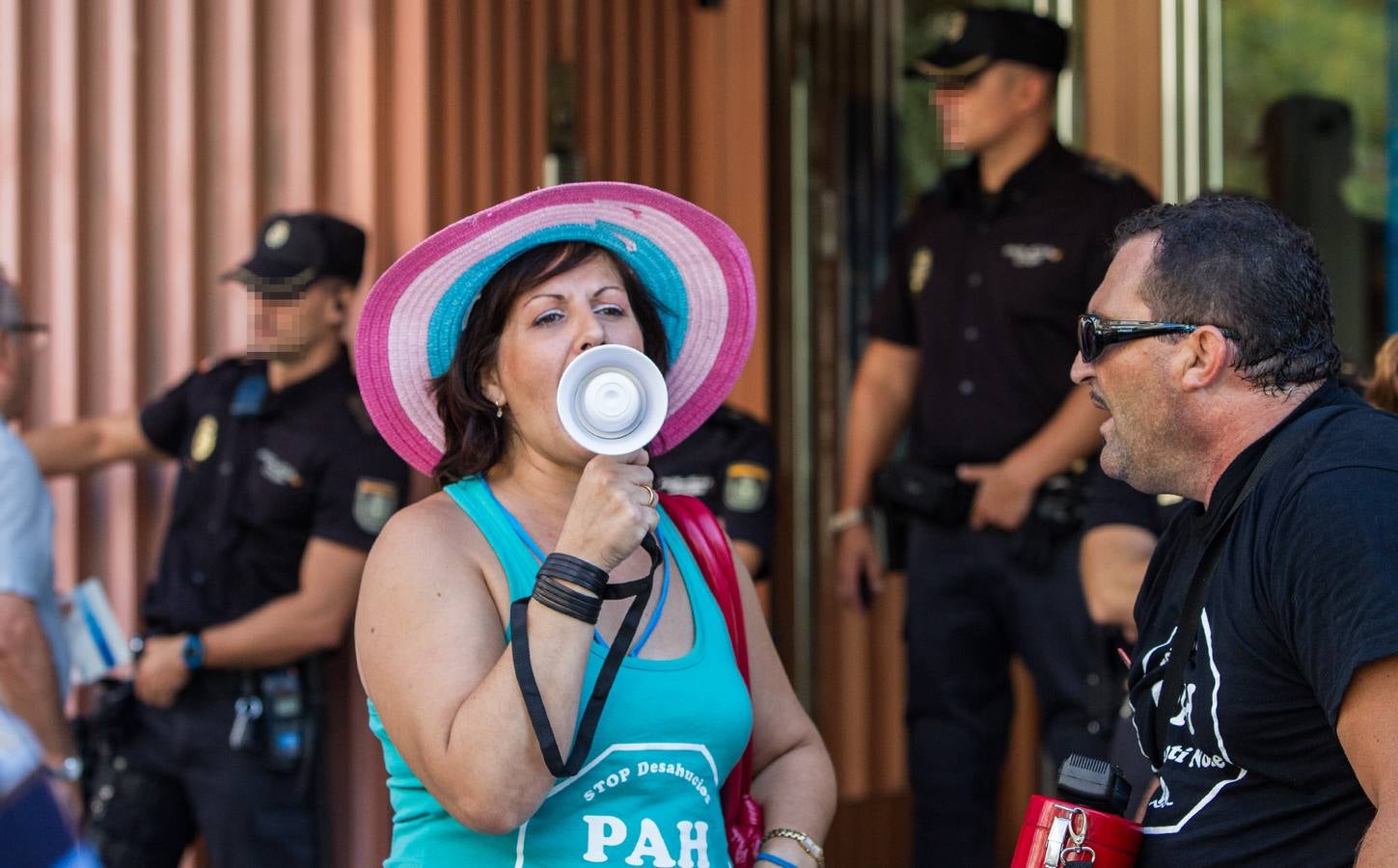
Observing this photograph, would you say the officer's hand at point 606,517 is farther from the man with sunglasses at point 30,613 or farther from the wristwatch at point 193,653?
the wristwatch at point 193,653

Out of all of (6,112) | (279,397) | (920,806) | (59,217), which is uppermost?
(6,112)

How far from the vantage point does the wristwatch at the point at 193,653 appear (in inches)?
171

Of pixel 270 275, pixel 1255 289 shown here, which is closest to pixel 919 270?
pixel 270 275

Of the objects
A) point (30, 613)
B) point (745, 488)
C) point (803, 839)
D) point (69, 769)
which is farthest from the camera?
point (745, 488)

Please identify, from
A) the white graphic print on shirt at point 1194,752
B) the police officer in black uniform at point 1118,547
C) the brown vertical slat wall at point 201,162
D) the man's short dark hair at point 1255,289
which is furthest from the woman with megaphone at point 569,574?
the brown vertical slat wall at point 201,162

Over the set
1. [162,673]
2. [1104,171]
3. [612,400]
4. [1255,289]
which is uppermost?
[1104,171]

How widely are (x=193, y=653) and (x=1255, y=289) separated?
304 cm

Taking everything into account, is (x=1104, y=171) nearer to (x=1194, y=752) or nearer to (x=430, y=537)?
(x=1194, y=752)

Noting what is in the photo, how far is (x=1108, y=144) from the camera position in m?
5.54

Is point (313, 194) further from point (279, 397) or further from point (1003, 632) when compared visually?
point (1003, 632)

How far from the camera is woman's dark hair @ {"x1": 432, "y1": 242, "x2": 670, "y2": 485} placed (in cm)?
260

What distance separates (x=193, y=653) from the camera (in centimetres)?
435

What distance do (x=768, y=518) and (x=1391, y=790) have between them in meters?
2.75

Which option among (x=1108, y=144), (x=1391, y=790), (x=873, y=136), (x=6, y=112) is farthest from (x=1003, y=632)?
(x=6, y=112)
